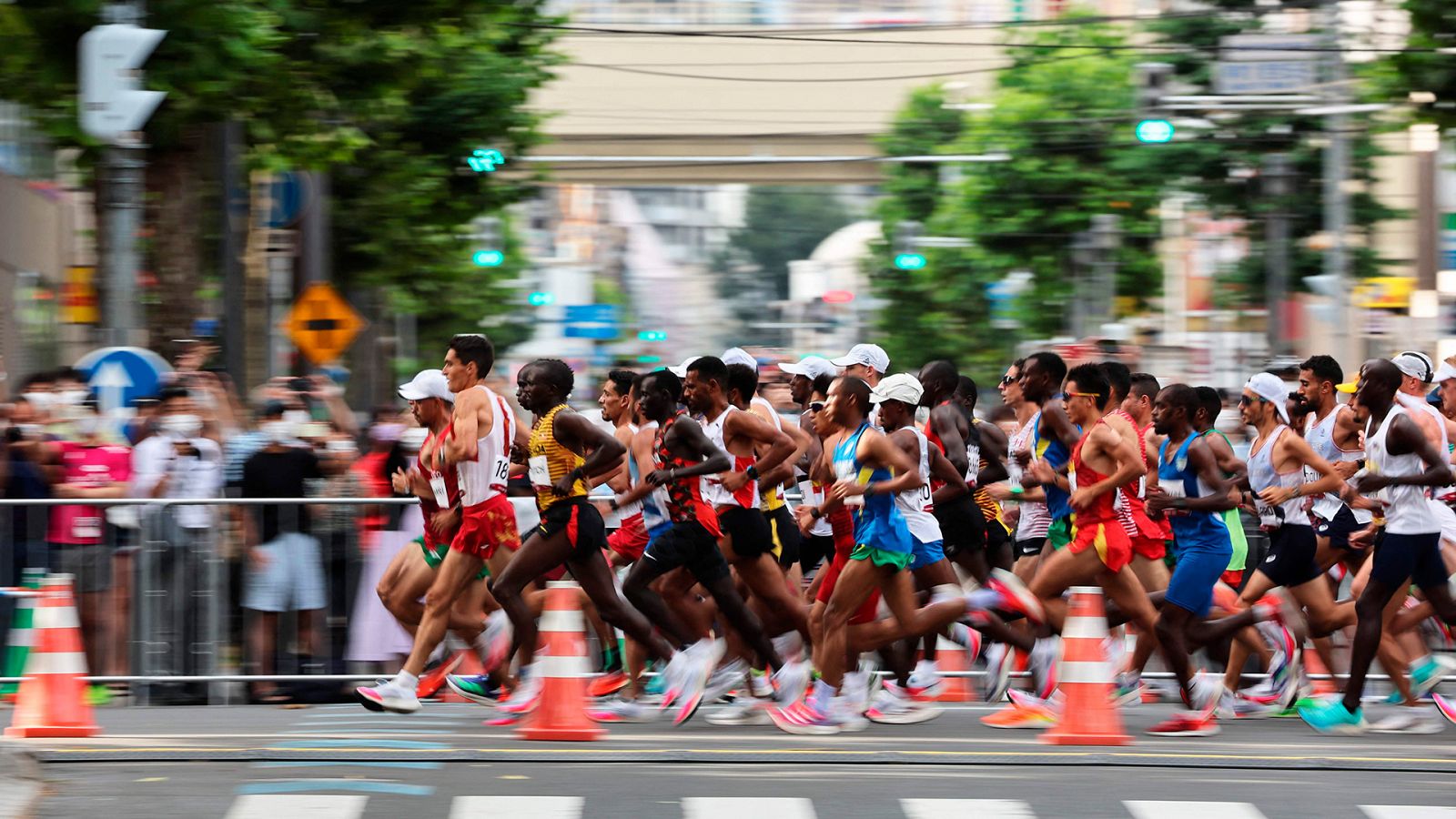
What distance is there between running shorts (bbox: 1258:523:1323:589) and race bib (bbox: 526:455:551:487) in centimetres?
362

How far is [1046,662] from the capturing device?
11.8 m

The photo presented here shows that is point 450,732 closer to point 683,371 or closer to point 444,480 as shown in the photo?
point 444,480

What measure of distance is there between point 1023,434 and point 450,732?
3.87m

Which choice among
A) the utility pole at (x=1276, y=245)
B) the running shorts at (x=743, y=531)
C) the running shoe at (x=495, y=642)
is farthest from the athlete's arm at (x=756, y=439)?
the utility pole at (x=1276, y=245)

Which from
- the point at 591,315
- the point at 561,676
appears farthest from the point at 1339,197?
the point at 591,315

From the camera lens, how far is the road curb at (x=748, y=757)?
9906 millimetres

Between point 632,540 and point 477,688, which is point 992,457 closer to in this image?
point 632,540

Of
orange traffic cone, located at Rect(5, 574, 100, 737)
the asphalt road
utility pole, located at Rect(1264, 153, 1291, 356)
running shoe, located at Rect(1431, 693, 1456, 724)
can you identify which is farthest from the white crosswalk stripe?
utility pole, located at Rect(1264, 153, 1291, 356)

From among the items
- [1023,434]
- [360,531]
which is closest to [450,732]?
[360,531]

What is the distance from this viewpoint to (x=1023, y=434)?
515 inches

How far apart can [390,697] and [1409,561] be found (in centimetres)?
473

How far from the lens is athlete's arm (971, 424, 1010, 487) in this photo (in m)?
13.3

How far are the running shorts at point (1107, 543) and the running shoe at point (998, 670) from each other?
1362 mm

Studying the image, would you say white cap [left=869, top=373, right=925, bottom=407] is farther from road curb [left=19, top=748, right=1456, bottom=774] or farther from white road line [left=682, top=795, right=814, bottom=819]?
white road line [left=682, top=795, right=814, bottom=819]
